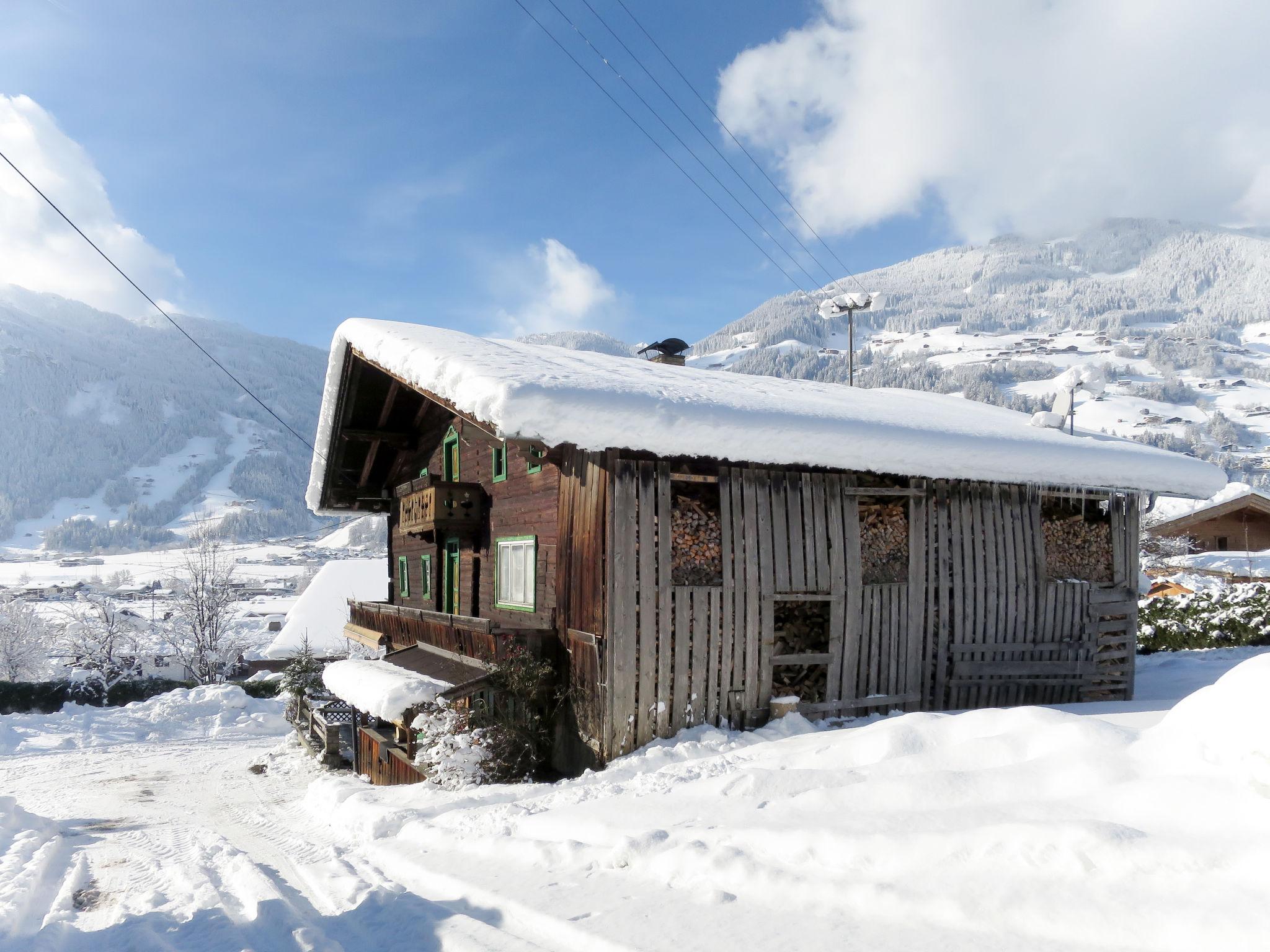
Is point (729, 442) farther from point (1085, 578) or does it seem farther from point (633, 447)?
point (1085, 578)

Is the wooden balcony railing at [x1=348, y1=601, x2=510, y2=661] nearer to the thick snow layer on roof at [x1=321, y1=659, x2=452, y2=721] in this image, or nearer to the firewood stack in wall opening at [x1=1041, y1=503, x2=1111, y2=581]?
the thick snow layer on roof at [x1=321, y1=659, x2=452, y2=721]

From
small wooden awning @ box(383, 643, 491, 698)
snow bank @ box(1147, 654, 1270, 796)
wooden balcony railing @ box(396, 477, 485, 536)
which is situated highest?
wooden balcony railing @ box(396, 477, 485, 536)

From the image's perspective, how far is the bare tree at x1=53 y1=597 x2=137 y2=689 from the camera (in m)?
30.3

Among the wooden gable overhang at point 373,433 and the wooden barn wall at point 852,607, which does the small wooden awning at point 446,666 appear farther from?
the wooden gable overhang at point 373,433

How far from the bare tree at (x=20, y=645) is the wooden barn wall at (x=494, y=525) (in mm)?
35291

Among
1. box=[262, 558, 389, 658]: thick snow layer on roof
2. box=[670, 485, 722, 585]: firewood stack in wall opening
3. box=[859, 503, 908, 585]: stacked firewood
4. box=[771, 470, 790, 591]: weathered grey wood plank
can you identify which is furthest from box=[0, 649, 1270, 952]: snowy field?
box=[262, 558, 389, 658]: thick snow layer on roof

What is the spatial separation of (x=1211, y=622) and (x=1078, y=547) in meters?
8.27

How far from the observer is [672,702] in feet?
30.4

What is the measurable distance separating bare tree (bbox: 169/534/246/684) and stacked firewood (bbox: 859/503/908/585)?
30326 millimetres

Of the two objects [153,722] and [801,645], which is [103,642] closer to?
[153,722]

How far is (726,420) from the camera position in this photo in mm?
8859

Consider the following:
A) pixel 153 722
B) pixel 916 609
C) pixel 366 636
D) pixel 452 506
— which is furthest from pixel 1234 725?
pixel 153 722

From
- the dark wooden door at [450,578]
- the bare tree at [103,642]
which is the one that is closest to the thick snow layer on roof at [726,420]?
the dark wooden door at [450,578]

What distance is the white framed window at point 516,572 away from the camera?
11305 millimetres
